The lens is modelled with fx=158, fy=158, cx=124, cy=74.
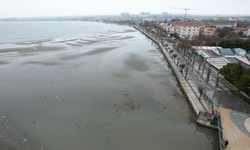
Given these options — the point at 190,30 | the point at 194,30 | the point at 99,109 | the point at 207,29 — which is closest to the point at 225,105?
the point at 99,109

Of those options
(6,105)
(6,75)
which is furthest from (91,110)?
(6,75)

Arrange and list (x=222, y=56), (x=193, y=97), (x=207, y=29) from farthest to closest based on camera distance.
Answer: (x=207, y=29)
(x=222, y=56)
(x=193, y=97)

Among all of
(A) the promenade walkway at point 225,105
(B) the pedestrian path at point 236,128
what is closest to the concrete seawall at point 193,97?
(A) the promenade walkway at point 225,105

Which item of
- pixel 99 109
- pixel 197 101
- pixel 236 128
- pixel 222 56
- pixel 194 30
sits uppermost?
pixel 194 30

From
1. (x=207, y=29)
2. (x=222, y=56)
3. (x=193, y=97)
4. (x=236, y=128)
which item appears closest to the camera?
(x=236, y=128)

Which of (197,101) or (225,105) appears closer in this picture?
(225,105)

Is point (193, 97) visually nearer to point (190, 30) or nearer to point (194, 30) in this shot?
point (190, 30)

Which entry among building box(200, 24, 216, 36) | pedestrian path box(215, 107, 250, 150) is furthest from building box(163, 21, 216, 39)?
pedestrian path box(215, 107, 250, 150)

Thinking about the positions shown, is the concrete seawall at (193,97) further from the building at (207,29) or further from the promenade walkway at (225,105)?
the building at (207,29)
